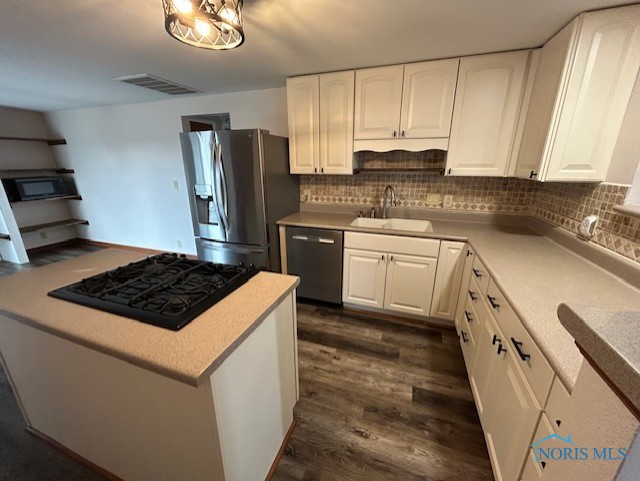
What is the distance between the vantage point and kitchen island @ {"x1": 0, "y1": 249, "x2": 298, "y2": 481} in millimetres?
789

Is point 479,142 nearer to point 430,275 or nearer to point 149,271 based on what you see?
point 430,275

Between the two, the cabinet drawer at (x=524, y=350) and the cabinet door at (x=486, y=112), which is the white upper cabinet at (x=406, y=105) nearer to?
the cabinet door at (x=486, y=112)

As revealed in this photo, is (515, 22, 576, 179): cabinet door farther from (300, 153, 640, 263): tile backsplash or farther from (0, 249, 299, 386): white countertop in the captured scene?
(0, 249, 299, 386): white countertop

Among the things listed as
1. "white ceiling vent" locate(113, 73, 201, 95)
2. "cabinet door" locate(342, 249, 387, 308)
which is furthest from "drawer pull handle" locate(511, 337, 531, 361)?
"white ceiling vent" locate(113, 73, 201, 95)

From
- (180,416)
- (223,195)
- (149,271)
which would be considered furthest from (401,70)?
(180,416)

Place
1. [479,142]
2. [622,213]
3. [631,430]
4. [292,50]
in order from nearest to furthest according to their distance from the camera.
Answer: [631,430] < [622,213] < [292,50] < [479,142]

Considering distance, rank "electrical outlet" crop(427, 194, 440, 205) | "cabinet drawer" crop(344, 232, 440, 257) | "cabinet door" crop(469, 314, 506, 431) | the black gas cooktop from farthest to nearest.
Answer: "electrical outlet" crop(427, 194, 440, 205)
"cabinet drawer" crop(344, 232, 440, 257)
"cabinet door" crop(469, 314, 506, 431)
the black gas cooktop

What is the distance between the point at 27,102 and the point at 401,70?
467 cm

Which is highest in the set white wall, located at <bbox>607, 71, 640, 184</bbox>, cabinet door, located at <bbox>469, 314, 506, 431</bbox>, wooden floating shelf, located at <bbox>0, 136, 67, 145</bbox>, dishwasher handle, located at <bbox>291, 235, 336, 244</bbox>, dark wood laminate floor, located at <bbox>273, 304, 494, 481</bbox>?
wooden floating shelf, located at <bbox>0, 136, 67, 145</bbox>

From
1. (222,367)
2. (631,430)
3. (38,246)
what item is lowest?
(38,246)

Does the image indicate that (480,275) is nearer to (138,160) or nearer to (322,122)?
(322,122)

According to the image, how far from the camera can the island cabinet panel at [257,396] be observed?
0.84m

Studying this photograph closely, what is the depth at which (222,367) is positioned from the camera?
0.80 meters

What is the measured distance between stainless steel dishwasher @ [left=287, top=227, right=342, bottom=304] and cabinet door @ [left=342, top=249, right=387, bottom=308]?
0.25 ft
